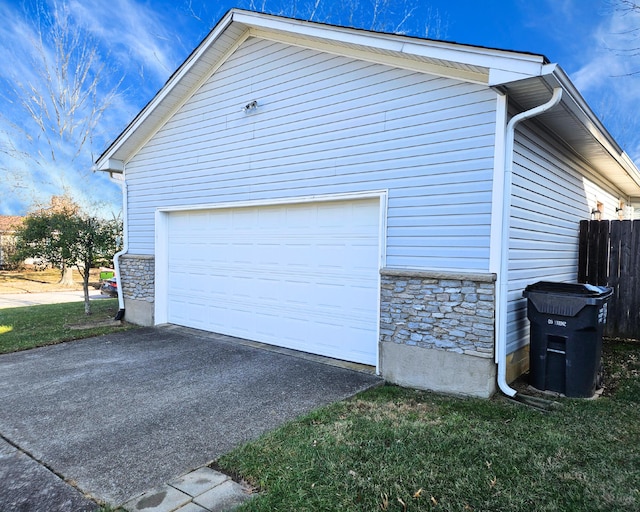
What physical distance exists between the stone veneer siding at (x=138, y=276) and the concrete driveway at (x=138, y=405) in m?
1.69

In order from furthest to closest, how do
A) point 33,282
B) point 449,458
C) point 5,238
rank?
1. point 5,238
2. point 33,282
3. point 449,458

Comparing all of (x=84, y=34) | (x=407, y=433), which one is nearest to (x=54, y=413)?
(x=407, y=433)

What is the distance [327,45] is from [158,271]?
5.21 m

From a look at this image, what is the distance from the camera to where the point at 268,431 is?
3506mm

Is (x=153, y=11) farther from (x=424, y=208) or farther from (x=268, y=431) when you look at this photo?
(x=268, y=431)

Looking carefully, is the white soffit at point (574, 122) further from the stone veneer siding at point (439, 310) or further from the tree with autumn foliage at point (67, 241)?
the tree with autumn foliage at point (67, 241)

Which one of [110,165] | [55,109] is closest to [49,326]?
[110,165]

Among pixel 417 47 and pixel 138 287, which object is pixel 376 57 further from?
pixel 138 287

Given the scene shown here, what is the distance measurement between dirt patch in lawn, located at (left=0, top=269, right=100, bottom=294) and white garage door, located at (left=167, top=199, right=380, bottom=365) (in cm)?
1459

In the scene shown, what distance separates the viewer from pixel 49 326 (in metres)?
8.13

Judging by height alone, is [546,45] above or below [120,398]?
above

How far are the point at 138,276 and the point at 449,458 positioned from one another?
719cm

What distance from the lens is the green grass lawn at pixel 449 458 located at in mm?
2484

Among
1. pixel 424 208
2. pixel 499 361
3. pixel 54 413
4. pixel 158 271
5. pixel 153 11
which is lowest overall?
pixel 54 413
